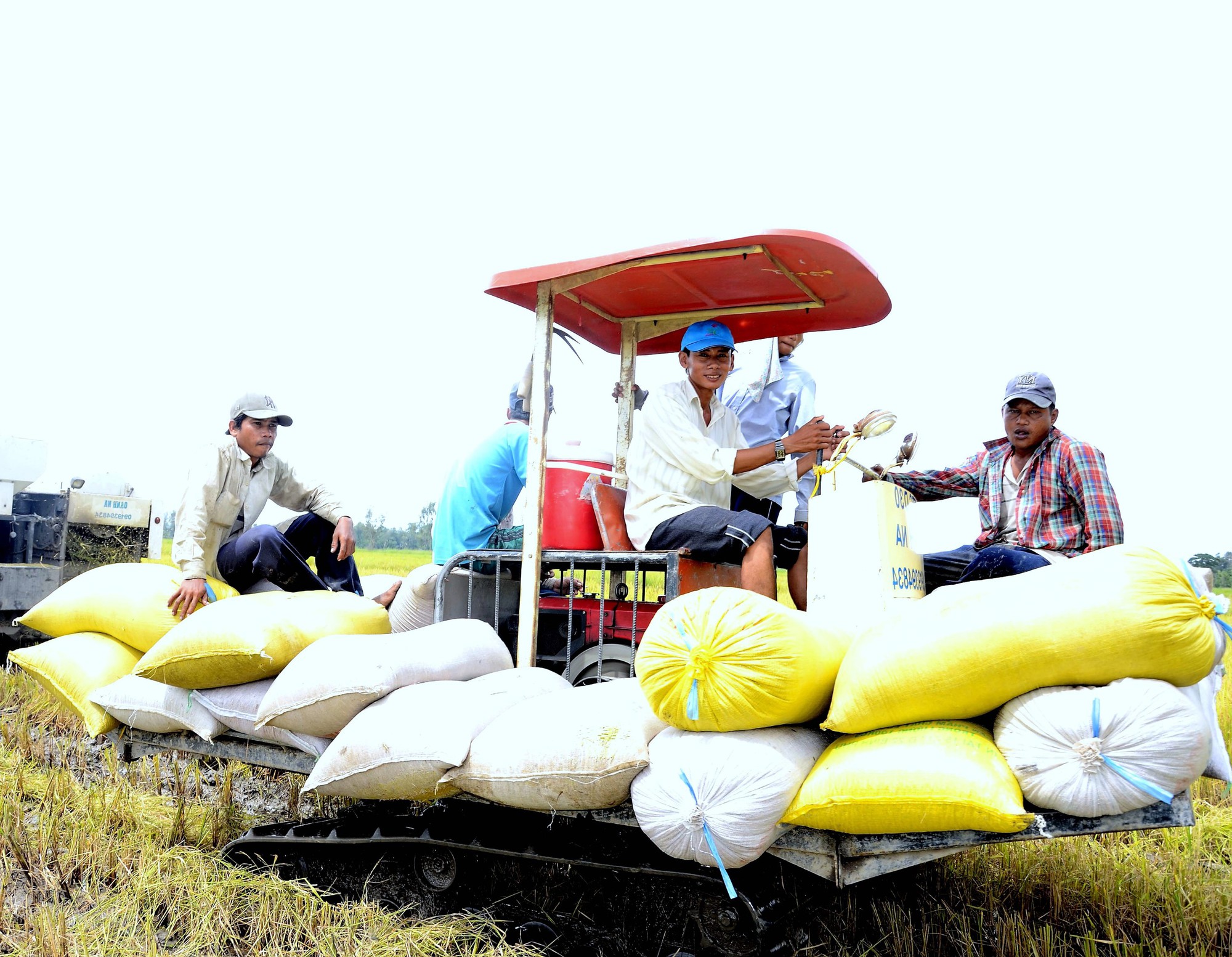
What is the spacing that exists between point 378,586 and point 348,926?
2.87 metres

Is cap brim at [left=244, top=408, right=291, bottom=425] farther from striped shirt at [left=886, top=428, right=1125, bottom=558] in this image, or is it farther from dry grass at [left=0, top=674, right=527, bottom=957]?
striped shirt at [left=886, top=428, right=1125, bottom=558]

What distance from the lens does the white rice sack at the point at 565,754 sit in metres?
2.83

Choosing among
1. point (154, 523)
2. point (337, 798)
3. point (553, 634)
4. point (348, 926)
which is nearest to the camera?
point (348, 926)

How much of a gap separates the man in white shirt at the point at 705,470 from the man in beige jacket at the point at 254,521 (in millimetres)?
1615

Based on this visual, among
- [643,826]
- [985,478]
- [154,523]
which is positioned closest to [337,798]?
[643,826]

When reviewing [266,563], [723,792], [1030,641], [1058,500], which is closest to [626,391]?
[266,563]

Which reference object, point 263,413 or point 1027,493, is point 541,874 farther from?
point 263,413

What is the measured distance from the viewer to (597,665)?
4.68 m

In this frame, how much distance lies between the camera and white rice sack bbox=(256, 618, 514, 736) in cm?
348

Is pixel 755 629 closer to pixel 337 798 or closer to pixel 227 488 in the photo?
pixel 337 798

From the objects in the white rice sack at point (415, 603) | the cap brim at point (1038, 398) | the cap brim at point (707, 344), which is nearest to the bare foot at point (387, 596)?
the white rice sack at point (415, 603)

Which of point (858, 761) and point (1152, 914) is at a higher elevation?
point (858, 761)

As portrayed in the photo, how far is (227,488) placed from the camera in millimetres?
5125

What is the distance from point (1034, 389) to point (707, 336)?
1.51 meters
